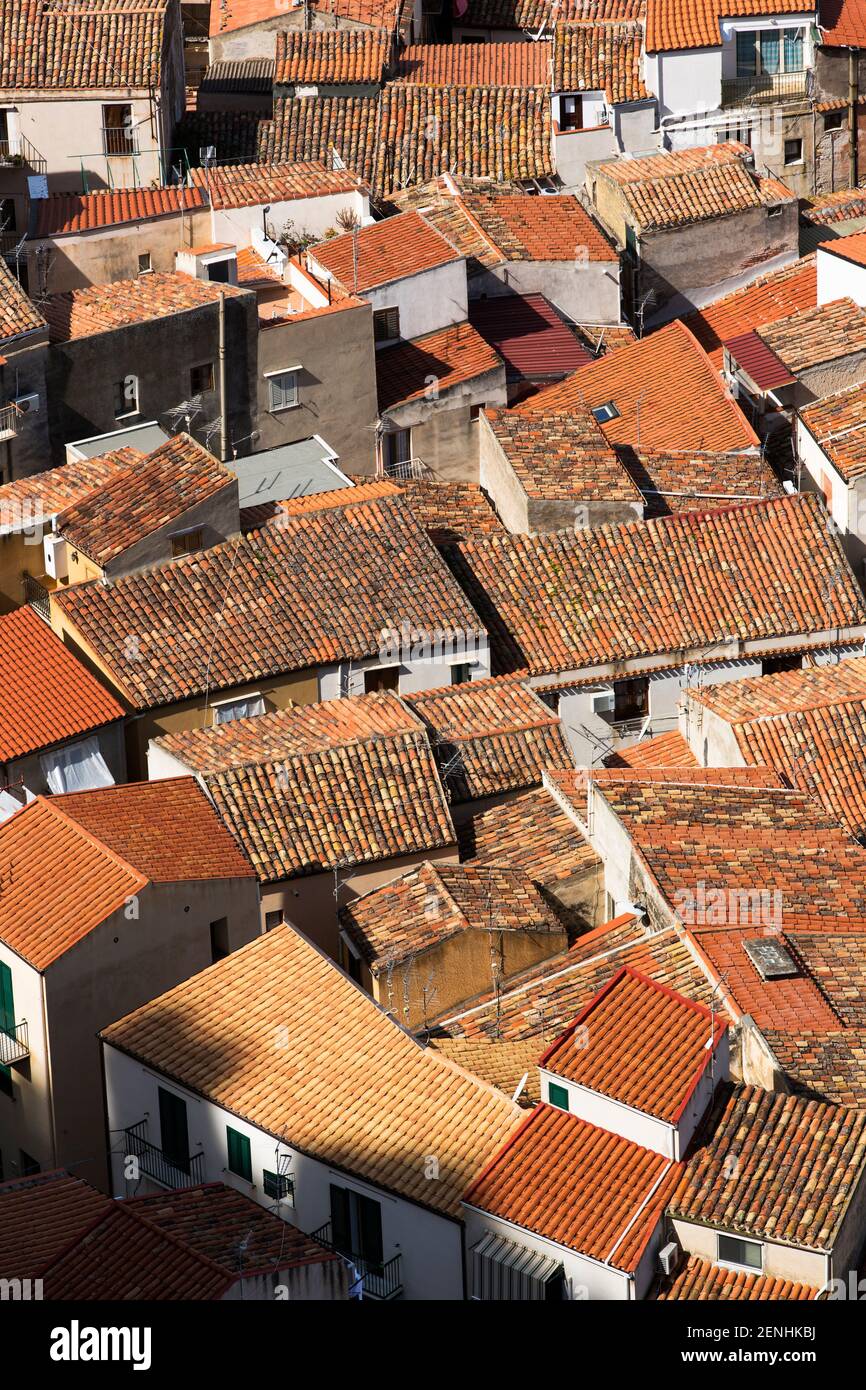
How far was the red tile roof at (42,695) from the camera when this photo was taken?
52.5 m

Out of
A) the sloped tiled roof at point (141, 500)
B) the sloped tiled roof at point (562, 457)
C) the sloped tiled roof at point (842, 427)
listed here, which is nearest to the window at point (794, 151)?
the sloped tiled roof at point (842, 427)

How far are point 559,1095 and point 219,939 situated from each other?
8820mm

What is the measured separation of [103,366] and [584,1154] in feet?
97.1

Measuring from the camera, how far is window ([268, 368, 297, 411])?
64062 mm

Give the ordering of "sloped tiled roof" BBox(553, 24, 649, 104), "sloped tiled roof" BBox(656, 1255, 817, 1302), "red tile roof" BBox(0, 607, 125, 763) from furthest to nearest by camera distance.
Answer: "sloped tiled roof" BBox(553, 24, 649, 104)
"red tile roof" BBox(0, 607, 125, 763)
"sloped tiled roof" BBox(656, 1255, 817, 1302)

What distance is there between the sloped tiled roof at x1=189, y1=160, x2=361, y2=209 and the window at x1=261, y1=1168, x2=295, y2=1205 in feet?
119

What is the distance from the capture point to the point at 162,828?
47938 millimetres

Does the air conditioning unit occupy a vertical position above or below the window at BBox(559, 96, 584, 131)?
below

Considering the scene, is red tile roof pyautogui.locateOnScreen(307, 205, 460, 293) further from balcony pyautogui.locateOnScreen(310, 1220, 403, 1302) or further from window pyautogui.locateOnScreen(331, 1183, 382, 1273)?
balcony pyautogui.locateOnScreen(310, 1220, 403, 1302)

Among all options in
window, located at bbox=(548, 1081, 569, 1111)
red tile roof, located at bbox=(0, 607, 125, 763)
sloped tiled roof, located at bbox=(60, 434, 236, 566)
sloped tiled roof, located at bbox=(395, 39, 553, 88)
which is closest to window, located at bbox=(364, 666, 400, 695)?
sloped tiled roof, located at bbox=(60, 434, 236, 566)

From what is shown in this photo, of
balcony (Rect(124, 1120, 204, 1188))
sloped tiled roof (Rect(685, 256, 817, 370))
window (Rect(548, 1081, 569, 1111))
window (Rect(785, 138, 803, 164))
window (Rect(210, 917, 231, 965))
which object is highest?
window (Rect(785, 138, 803, 164))

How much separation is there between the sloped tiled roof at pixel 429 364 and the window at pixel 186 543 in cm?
963

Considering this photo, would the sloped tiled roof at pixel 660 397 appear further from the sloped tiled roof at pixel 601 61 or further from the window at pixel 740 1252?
the window at pixel 740 1252
